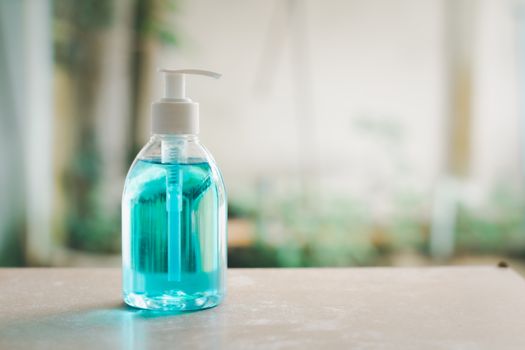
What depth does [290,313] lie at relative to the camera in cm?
56

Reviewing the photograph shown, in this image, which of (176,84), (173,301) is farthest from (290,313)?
(176,84)

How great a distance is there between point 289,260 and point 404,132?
0.41 meters

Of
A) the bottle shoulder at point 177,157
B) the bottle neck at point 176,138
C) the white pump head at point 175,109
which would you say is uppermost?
the white pump head at point 175,109

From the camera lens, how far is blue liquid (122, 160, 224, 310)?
0.55m

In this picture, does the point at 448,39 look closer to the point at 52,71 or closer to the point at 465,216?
the point at 465,216

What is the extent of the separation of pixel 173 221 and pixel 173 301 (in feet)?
0.20

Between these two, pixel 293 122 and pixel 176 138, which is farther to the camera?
pixel 293 122

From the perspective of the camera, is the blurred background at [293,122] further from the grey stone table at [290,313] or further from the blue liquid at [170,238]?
the blue liquid at [170,238]

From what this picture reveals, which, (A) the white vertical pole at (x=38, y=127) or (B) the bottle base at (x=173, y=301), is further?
(A) the white vertical pole at (x=38, y=127)

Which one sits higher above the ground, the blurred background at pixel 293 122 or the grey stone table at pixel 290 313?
the blurred background at pixel 293 122

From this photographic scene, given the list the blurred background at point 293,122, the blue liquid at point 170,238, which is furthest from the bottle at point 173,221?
the blurred background at point 293,122

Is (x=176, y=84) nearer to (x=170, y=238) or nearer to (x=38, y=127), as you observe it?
(x=170, y=238)

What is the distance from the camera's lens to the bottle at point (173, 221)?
548 mm

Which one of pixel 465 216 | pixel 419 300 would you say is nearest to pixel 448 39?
pixel 465 216
